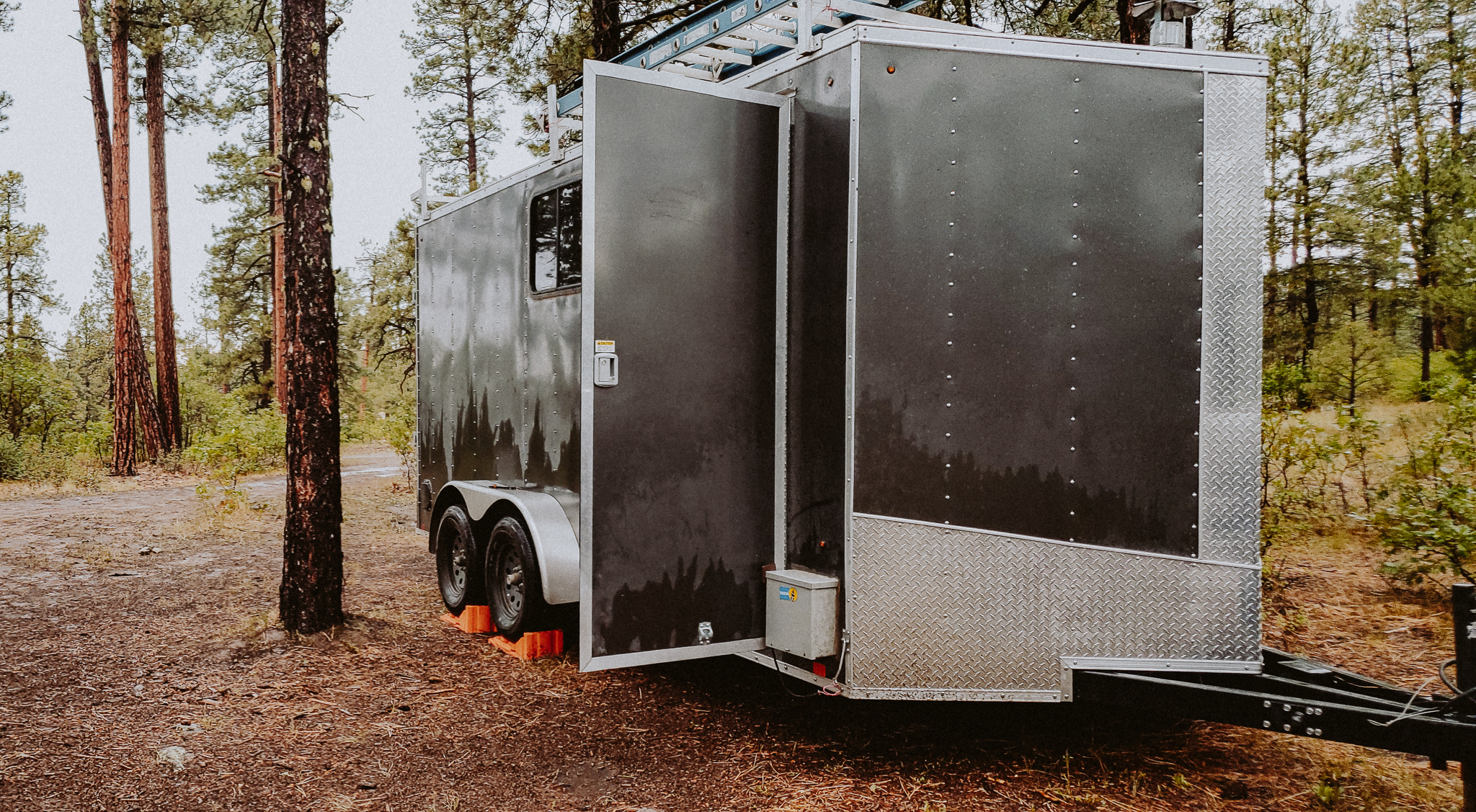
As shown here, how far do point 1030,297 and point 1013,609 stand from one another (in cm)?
119

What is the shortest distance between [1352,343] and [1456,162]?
3503 millimetres

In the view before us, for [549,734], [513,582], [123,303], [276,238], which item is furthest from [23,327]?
[549,734]

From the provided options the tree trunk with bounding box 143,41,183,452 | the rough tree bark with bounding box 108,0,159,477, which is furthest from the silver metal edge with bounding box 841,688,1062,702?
the tree trunk with bounding box 143,41,183,452

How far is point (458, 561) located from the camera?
5977 millimetres

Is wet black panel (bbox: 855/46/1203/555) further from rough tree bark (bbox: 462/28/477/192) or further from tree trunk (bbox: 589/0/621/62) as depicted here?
rough tree bark (bbox: 462/28/477/192)

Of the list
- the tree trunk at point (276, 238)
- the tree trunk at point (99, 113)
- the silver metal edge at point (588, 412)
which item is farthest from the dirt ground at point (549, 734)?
the tree trunk at point (276, 238)

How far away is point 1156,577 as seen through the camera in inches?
135

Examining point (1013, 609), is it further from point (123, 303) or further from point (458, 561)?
point (123, 303)

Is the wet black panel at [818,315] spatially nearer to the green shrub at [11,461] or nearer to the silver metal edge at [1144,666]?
the silver metal edge at [1144,666]

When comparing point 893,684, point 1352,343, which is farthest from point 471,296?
point 1352,343

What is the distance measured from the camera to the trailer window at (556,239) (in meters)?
4.88

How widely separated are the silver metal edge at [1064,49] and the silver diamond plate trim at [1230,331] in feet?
0.23

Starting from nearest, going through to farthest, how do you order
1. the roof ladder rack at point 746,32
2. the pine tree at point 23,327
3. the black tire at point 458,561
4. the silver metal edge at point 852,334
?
1. the silver metal edge at point 852,334
2. the roof ladder rack at point 746,32
3. the black tire at point 458,561
4. the pine tree at point 23,327

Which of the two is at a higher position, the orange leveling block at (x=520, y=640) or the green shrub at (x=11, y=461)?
the green shrub at (x=11, y=461)
